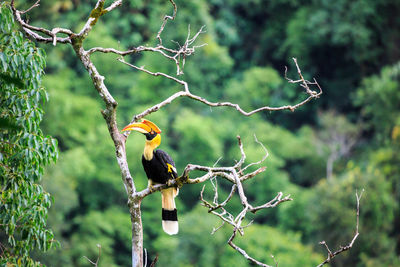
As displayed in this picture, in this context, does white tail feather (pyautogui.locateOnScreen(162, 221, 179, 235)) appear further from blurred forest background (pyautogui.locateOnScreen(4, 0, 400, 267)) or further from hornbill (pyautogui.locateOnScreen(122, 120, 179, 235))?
blurred forest background (pyautogui.locateOnScreen(4, 0, 400, 267))

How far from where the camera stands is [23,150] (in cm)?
566

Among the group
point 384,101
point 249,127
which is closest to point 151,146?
point 384,101

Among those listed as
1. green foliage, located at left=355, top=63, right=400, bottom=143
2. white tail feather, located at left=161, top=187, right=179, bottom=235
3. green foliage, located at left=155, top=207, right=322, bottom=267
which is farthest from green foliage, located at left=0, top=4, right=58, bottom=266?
green foliage, located at left=355, top=63, right=400, bottom=143

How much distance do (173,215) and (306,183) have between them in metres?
22.9

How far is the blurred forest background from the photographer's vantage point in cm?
2116

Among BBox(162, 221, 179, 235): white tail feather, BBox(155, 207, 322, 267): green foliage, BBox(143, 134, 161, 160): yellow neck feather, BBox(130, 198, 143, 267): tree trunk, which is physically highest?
BBox(155, 207, 322, 267): green foliage

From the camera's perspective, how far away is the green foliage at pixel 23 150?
5.63 metres

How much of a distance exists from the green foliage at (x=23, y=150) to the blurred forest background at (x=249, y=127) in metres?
13.3

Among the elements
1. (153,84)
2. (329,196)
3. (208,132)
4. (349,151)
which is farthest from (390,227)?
(153,84)

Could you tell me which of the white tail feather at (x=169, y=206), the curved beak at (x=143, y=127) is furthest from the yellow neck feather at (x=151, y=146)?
the white tail feather at (x=169, y=206)

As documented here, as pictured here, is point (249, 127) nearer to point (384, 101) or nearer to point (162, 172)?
A: point (384, 101)

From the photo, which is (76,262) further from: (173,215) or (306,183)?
(173,215)

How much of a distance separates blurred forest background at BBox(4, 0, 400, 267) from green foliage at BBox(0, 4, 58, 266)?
13.3 meters

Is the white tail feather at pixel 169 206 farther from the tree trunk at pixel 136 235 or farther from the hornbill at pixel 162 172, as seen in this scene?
the tree trunk at pixel 136 235
